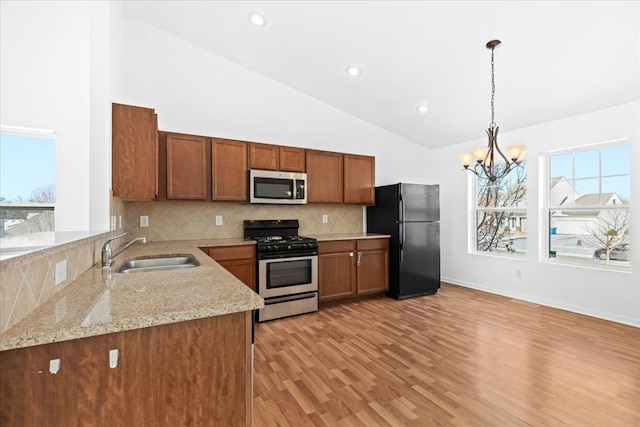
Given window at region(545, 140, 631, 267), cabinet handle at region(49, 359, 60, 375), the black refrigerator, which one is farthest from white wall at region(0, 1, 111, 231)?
window at region(545, 140, 631, 267)

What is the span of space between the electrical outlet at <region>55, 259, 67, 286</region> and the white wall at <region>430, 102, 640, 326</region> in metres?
4.73

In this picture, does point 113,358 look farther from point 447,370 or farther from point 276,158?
point 276,158

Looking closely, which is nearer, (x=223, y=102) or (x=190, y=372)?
(x=190, y=372)

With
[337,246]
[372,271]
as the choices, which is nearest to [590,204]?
[372,271]

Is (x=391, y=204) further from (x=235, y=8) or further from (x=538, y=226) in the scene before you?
(x=235, y=8)

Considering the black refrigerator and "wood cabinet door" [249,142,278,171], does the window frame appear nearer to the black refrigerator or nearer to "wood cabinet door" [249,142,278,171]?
the black refrigerator

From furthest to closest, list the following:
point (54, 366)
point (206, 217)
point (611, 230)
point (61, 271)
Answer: point (206, 217) < point (611, 230) < point (61, 271) < point (54, 366)

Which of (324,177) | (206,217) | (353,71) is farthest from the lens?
(324,177)

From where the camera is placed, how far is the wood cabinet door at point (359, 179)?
427 centimetres

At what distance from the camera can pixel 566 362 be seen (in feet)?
7.70

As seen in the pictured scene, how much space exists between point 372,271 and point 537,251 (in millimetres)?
2167

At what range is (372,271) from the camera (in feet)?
13.5

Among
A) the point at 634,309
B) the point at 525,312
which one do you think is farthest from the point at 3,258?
the point at 634,309

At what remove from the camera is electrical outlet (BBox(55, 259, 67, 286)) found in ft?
3.74
